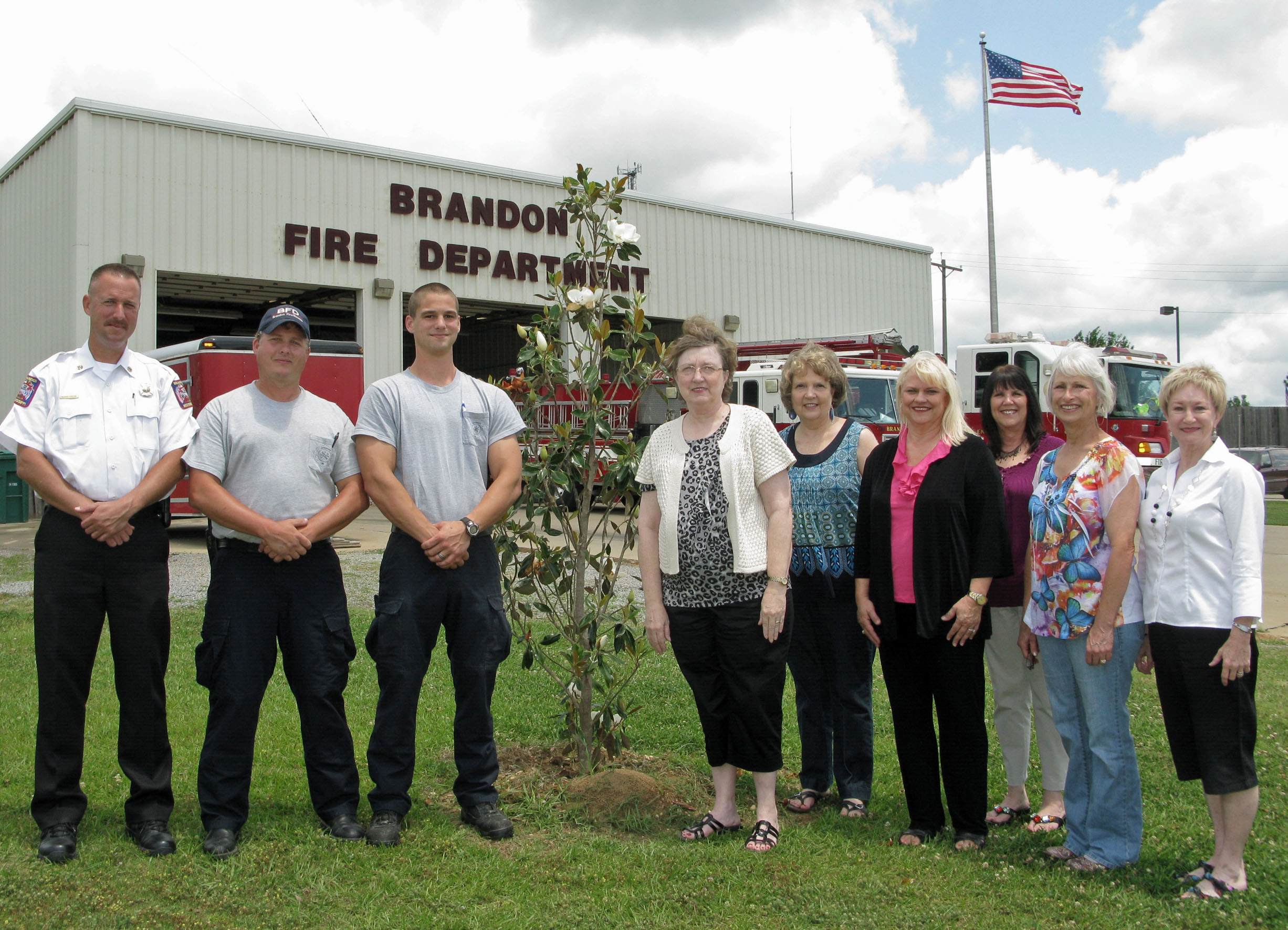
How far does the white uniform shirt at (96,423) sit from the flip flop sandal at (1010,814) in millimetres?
3574

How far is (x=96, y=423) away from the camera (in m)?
3.81

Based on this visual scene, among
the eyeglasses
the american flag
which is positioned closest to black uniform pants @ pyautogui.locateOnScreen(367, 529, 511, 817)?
the eyeglasses

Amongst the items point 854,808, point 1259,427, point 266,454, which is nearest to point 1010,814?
point 854,808

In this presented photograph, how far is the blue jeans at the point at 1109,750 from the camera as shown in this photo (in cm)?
366

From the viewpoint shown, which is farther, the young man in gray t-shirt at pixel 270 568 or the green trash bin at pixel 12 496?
the green trash bin at pixel 12 496

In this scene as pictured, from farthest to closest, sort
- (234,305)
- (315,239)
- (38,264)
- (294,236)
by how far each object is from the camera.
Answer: (234,305) → (315,239) → (294,236) → (38,264)

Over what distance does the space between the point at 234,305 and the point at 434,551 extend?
2199 cm

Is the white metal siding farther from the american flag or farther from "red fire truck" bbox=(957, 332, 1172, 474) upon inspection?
the american flag

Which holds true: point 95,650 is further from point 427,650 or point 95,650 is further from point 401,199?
point 401,199

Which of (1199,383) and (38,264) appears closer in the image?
(1199,383)

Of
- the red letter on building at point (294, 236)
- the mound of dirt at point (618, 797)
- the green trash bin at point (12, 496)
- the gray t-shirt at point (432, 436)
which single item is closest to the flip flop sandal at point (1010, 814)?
the mound of dirt at point (618, 797)

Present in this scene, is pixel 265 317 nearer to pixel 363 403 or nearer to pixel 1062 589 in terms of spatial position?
pixel 363 403

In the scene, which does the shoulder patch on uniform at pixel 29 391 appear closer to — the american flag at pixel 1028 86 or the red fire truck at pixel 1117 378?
the red fire truck at pixel 1117 378

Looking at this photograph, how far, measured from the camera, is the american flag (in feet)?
72.4
